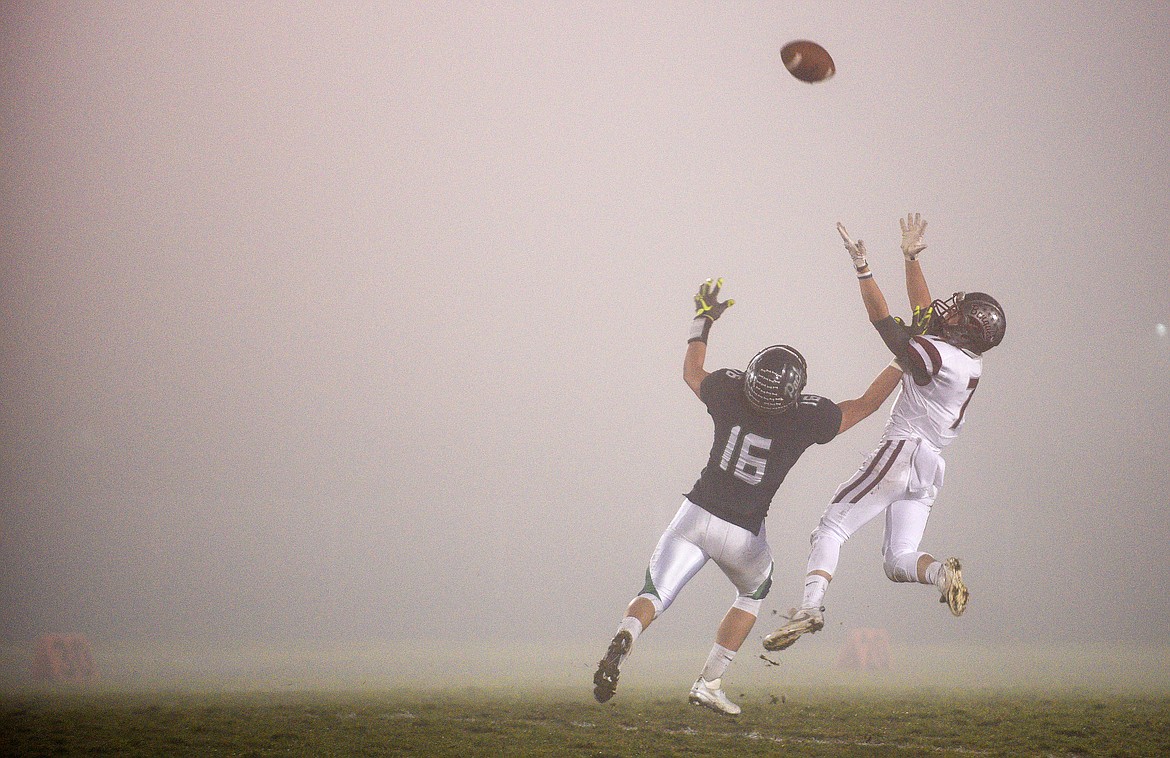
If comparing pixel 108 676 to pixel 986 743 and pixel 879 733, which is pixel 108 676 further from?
pixel 986 743

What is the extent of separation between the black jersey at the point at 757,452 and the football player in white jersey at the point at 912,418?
0.50 metres

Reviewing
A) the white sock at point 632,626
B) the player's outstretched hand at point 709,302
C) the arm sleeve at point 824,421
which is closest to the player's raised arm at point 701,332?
the player's outstretched hand at point 709,302

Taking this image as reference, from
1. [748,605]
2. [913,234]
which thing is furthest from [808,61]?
[748,605]

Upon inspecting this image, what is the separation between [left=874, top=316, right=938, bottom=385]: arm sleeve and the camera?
5.71 m

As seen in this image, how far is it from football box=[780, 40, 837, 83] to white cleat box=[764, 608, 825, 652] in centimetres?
389

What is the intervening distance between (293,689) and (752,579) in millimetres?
6118

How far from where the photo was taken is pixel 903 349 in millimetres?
5723

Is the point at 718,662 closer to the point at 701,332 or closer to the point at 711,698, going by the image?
the point at 711,698

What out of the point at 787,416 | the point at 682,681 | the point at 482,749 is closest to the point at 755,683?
the point at 682,681

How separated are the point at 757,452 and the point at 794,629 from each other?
1.10m

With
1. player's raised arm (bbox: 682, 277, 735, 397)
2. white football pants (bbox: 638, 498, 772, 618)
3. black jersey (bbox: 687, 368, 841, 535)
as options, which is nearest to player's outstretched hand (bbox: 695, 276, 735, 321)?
player's raised arm (bbox: 682, 277, 735, 397)

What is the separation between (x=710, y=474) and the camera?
5.80m

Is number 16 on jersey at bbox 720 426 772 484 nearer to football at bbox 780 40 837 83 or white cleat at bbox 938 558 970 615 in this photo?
white cleat at bbox 938 558 970 615

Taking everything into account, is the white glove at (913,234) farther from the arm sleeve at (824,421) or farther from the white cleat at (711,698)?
the white cleat at (711,698)
